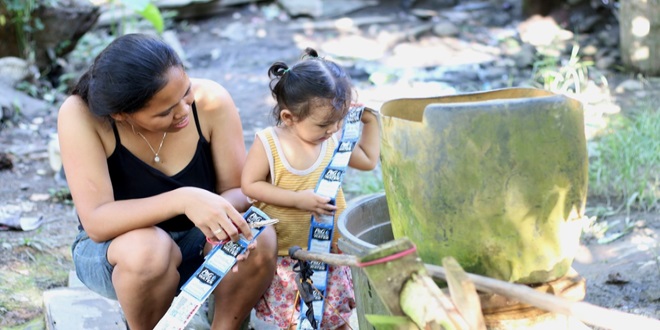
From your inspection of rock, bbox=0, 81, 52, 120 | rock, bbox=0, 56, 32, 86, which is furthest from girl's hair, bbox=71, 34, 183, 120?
rock, bbox=0, 56, 32, 86

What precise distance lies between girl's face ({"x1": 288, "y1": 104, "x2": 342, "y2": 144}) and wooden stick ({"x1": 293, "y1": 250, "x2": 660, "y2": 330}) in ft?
2.71

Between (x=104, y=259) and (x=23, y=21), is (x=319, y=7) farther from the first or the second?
(x=104, y=259)

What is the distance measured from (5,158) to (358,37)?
4990 mm

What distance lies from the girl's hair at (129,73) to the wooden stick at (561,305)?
33.7 inches

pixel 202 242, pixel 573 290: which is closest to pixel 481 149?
pixel 573 290

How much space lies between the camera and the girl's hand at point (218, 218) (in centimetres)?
249

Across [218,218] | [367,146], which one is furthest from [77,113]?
[367,146]

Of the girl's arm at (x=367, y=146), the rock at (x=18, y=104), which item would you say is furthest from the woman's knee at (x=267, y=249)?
the rock at (x=18, y=104)

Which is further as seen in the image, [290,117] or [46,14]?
[46,14]

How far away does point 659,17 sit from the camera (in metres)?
6.84

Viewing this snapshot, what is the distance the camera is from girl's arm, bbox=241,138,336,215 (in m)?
2.74

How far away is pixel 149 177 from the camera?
2834 millimetres

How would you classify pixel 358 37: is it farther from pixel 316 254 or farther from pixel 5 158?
pixel 316 254

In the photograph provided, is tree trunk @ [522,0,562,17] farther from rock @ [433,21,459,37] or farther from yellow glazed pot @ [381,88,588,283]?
yellow glazed pot @ [381,88,588,283]
